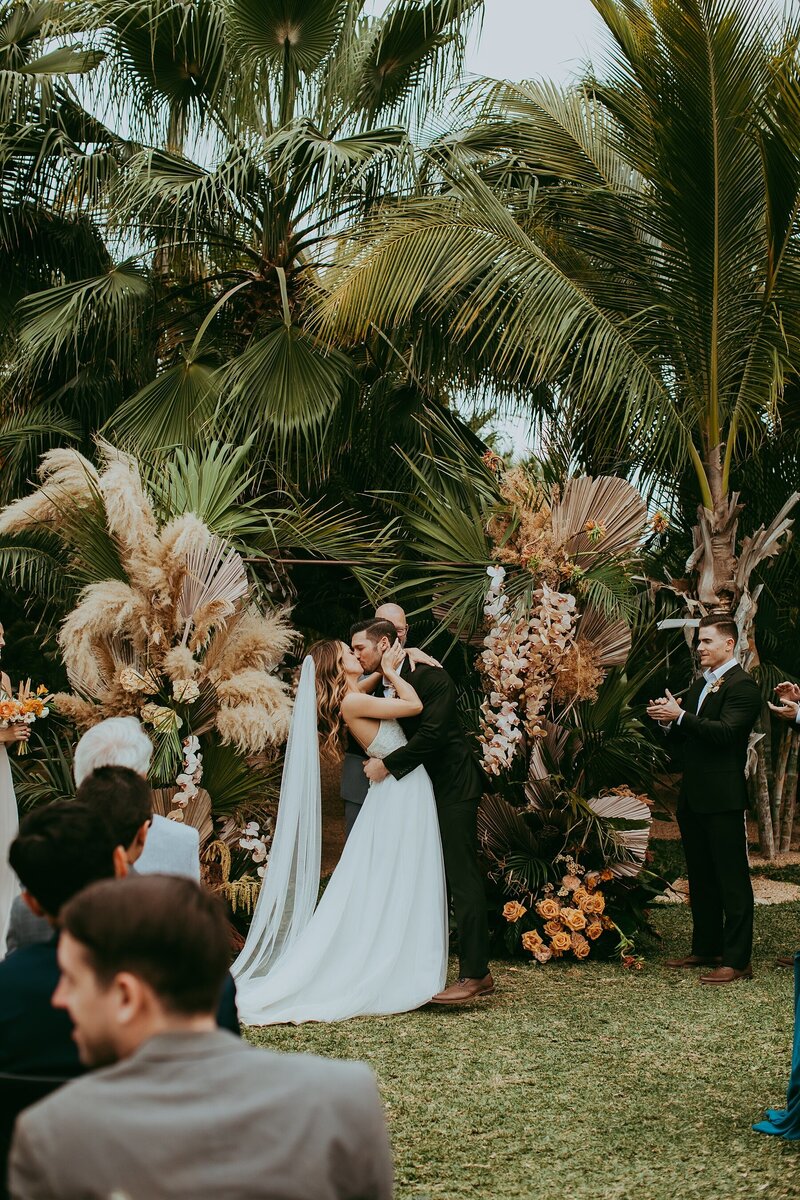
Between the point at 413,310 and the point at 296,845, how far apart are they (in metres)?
4.44

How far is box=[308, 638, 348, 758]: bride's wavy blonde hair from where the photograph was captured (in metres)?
8.20

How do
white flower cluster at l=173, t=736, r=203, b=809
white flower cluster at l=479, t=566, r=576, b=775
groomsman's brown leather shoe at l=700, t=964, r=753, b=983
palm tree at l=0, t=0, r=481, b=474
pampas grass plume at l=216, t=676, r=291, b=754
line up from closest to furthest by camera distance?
groomsman's brown leather shoe at l=700, t=964, r=753, b=983 < pampas grass plume at l=216, t=676, r=291, b=754 < white flower cluster at l=173, t=736, r=203, b=809 < white flower cluster at l=479, t=566, r=576, b=775 < palm tree at l=0, t=0, r=481, b=474

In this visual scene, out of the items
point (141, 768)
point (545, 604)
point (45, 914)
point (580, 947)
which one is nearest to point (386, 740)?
point (545, 604)

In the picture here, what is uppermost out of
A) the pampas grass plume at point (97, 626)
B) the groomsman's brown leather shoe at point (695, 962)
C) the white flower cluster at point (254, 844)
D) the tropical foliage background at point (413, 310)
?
the tropical foliage background at point (413, 310)

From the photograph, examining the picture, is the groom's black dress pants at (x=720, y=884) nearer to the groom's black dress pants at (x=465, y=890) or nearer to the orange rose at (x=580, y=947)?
the orange rose at (x=580, y=947)

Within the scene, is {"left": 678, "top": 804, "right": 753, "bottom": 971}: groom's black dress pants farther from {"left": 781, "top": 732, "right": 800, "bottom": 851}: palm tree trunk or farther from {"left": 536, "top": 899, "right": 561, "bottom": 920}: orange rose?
{"left": 781, "top": 732, "right": 800, "bottom": 851}: palm tree trunk

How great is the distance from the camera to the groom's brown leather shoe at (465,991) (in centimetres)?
648

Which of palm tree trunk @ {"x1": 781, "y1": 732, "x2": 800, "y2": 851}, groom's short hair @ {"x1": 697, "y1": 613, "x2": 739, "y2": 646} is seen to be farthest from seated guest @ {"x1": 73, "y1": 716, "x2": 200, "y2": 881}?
palm tree trunk @ {"x1": 781, "y1": 732, "x2": 800, "y2": 851}

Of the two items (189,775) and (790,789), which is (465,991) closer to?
(189,775)

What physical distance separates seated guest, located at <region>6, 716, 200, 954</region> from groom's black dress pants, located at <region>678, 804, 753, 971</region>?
3.89 m

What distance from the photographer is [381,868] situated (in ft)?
22.6

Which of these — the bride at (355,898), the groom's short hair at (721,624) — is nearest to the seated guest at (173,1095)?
the bride at (355,898)

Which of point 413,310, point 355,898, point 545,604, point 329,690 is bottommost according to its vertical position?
point 355,898

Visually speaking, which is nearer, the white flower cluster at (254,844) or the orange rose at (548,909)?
the orange rose at (548,909)
